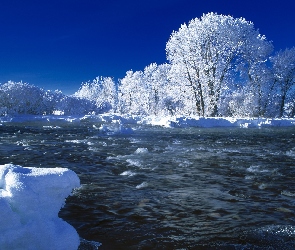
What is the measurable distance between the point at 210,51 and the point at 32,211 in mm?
28376

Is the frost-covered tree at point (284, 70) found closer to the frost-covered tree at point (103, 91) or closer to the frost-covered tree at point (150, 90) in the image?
the frost-covered tree at point (150, 90)

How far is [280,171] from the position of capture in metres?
6.44

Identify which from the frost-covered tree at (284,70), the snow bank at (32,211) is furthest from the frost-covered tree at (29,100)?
the snow bank at (32,211)

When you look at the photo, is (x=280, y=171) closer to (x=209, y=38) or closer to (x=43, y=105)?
(x=209, y=38)

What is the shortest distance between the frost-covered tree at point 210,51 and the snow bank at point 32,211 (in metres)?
27.1

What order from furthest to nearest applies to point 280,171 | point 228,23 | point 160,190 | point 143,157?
point 228,23
point 143,157
point 280,171
point 160,190

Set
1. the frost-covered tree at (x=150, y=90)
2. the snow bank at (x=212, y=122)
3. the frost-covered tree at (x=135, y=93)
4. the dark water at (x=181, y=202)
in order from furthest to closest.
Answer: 1. the frost-covered tree at (x=135, y=93)
2. the frost-covered tree at (x=150, y=90)
3. the snow bank at (x=212, y=122)
4. the dark water at (x=181, y=202)

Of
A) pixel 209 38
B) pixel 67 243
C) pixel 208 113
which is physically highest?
pixel 209 38

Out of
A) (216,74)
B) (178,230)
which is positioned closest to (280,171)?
(178,230)

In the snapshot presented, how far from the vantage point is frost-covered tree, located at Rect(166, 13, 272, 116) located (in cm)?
2788

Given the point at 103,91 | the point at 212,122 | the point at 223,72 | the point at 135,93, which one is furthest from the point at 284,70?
the point at 103,91

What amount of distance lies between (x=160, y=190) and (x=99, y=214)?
4.48ft

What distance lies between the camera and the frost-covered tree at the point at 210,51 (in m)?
27.9

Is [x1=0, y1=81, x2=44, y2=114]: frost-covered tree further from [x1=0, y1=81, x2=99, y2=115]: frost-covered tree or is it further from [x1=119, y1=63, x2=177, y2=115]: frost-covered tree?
[x1=119, y1=63, x2=177, y2=115]: frost-covered tree
